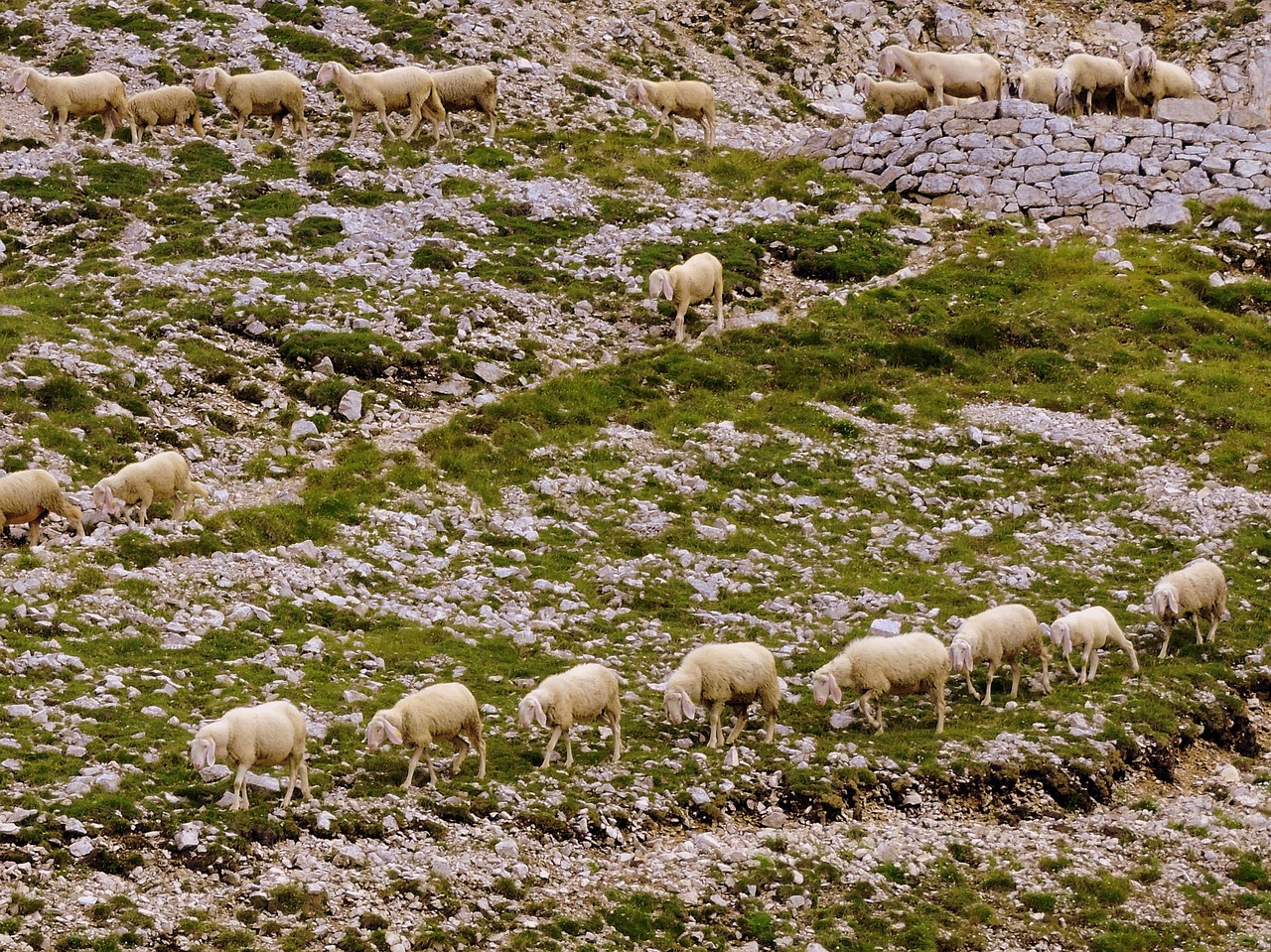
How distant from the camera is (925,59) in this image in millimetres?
42531

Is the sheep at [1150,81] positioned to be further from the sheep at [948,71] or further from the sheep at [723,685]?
the sheep at [723,685]

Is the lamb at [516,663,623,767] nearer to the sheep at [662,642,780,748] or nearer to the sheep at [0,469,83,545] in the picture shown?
the sheep at [662,642,780,748]

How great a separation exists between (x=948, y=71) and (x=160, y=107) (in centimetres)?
2208

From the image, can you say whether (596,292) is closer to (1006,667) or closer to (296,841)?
(1006,667)

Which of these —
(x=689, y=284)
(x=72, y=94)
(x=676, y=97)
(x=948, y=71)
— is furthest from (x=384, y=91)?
(x=948, y=71)

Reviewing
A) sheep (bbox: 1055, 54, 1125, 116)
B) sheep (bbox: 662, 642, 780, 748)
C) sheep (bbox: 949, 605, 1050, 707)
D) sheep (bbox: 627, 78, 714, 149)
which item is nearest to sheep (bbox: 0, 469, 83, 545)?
sheep (bbox: 662, 642, 780, 748)

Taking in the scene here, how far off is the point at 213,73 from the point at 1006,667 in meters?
A: 25.6

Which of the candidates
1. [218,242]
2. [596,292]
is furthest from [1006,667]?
[218,242]

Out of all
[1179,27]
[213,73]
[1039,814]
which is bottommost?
[1039,814]

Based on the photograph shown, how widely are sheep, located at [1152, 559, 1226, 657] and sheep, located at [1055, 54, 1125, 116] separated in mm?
22137

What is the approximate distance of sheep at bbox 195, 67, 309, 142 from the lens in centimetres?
3697

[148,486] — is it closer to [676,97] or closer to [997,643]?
[997,643]

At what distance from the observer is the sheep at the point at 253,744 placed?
50.3 ft

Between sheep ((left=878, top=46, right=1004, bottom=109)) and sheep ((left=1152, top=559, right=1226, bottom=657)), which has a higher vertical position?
sheep ((left=878, top=46, right=1004, bottom=109))
